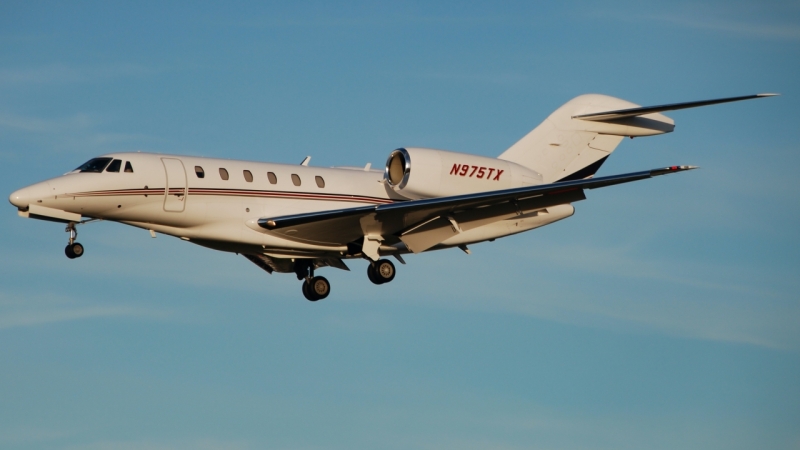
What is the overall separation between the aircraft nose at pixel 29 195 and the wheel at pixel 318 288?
6.99 metres

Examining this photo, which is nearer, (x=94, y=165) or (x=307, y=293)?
(x=94, y=165)

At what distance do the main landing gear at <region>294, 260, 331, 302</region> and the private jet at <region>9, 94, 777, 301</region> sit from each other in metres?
0.04

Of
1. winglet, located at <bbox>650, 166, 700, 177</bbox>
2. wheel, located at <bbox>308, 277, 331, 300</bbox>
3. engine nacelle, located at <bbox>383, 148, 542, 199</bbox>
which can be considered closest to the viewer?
winglet, located at <bbox>650, 166, 700, 177</bbox>

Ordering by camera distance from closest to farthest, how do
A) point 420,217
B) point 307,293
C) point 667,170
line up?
point 667,170, point 420,217, point 307,293

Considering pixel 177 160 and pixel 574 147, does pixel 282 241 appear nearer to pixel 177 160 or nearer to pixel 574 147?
pixel 177 160

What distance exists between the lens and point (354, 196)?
2812 centimetres

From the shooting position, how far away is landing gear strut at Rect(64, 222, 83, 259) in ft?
82.8

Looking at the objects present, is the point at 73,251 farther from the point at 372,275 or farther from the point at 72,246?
the point at 372,275

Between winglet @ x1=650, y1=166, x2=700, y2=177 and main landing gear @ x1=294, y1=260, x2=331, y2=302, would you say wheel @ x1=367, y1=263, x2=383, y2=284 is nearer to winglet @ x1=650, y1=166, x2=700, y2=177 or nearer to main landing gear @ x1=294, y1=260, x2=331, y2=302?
main landing gear @ x1=294, y1=260, x2=331, y2=302

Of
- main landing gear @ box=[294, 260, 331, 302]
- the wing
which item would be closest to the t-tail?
the wing

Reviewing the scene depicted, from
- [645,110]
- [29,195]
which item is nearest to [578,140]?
[645,110]

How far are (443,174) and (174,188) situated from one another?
6.17 m

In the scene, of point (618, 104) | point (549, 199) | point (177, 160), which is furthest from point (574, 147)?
point (177, 160)

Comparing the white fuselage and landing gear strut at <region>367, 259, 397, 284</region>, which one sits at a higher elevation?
the white fuselage
